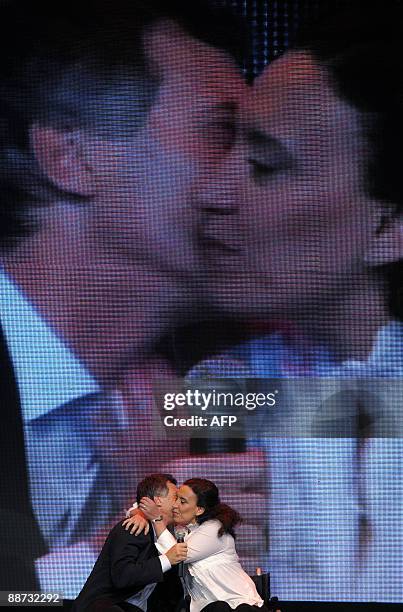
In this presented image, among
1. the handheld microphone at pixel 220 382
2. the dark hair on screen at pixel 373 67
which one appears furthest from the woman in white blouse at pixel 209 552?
the dark hair on screen at pixel 373 67

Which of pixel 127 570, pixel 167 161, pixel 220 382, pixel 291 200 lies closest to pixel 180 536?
pixel 127 570

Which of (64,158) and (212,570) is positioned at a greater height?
(64,158)

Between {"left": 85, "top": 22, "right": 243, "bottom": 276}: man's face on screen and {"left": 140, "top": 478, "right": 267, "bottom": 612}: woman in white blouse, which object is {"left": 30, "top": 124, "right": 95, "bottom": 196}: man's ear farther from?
{"left": 140, "top": 478, "right": 267, "bottom": 612}: woman in white blouse

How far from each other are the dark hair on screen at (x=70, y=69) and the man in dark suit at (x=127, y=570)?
2.05 metres

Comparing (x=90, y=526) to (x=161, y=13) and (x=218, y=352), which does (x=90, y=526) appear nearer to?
(x=218, y=352)

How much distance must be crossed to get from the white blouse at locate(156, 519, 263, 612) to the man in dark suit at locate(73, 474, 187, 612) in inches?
3.0

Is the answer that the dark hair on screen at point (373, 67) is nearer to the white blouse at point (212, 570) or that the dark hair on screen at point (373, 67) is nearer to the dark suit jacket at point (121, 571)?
the white blouse at point (212, 570)

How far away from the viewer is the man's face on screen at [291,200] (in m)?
5.25

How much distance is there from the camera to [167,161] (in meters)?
5.31

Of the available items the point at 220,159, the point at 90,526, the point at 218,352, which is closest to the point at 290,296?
the point at 218,352

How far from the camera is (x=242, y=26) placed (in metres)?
5.28

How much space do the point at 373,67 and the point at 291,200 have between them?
2.74ft

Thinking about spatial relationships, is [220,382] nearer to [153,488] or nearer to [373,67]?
[153,488]

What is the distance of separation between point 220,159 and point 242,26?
732mm
